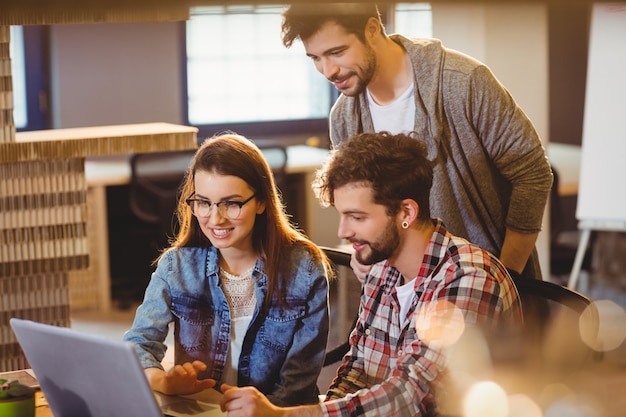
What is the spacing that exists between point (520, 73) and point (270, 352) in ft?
8.20

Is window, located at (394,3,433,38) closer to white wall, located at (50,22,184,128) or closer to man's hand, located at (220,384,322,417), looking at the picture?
white wall, located at (50,22,184,128)

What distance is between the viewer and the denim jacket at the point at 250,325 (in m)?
1.90

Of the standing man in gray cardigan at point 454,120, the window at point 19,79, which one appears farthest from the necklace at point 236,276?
the window at point 19,79

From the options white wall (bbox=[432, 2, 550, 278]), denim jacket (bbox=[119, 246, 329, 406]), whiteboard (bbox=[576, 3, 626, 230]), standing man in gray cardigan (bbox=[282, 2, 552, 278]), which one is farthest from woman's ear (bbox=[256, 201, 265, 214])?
whiteboard (bbox=[576, 3, 626, 230])

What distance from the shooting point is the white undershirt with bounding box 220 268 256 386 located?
1922mm

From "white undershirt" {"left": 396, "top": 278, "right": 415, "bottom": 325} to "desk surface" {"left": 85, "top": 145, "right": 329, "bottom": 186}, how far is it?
3398mm

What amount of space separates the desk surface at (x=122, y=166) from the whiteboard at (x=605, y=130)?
4.55 feet

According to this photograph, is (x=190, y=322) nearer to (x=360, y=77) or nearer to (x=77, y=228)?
(x=360, y=77)

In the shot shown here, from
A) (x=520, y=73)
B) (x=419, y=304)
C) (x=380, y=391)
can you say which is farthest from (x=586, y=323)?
(x=520, y=73)

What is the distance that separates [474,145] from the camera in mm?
2143

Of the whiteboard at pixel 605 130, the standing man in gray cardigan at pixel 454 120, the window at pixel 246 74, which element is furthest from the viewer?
the window at pixel 246 74

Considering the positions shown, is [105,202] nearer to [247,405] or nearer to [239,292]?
[239,292]

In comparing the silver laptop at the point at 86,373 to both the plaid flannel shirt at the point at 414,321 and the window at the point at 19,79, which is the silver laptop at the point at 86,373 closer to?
the plaid flannel shirt at the point at 414,321

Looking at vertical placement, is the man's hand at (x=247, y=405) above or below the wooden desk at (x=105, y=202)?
above
